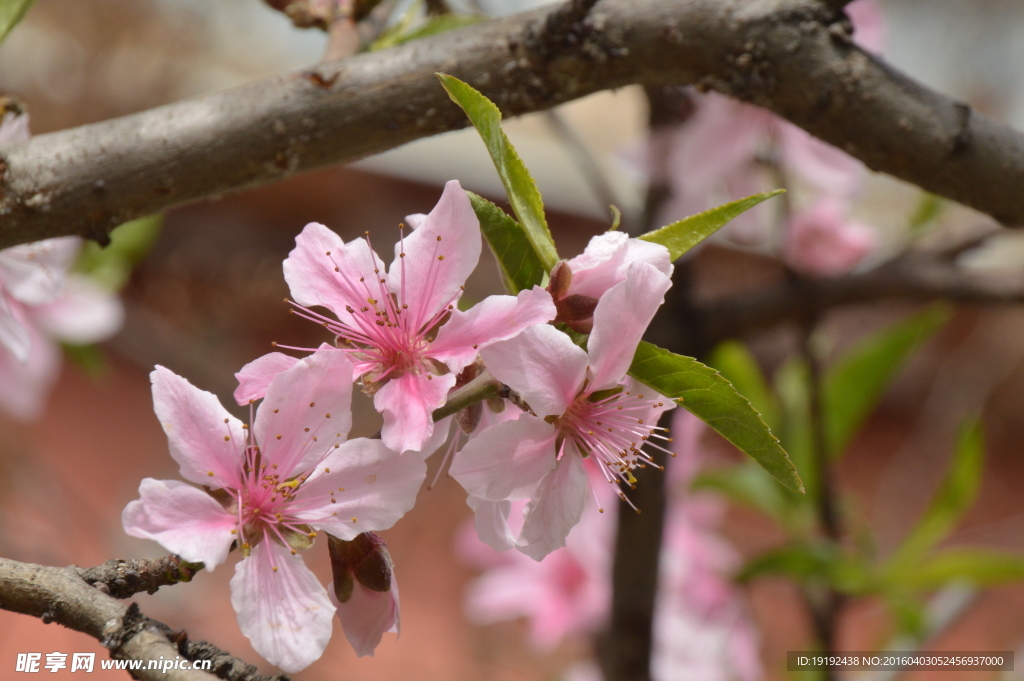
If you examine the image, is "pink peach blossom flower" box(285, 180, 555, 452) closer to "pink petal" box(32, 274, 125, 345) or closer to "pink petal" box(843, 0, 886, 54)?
"pink petal" box(843, 0, 886, 54)

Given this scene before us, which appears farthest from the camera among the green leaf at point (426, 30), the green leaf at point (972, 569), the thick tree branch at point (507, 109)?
the green leaf at point (972, 569)

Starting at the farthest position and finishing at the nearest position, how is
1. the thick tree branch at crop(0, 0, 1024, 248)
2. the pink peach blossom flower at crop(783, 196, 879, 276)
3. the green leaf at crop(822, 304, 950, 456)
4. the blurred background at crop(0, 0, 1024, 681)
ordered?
1. the blurred background at crop(0, 0, 1024, 681)
2. the pink peach blossom flower at crop(783, 196, 879, 276)
3. the green leaf at crop(822, 304, 950, 456)
4. the thick tree branch at crop(0, 0, 1024, 248)

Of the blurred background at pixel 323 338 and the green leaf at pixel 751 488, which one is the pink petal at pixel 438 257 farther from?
the blurred background at pixel 323 338

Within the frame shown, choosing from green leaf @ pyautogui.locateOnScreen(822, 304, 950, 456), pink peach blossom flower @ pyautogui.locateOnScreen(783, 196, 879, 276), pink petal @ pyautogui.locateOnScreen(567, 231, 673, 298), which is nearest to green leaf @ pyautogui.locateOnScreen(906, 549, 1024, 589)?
green leaf @ pyautogui.locateOnScreen(822, 304, 950, 456)

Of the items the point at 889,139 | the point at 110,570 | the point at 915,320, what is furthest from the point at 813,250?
the point at 110,570

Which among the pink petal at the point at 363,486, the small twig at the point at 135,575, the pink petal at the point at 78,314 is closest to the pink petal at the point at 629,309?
the pink petal at the point at 363,486

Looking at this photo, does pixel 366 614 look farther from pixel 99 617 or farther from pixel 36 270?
pixel 36 270

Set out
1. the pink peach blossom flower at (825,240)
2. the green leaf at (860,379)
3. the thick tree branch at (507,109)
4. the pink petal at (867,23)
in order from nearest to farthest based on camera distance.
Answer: the thick tree branch at (507,109) → the pink petal at (867,23) → the green leaf at (860,379) → the pink peach blossom flower at (825,240)
